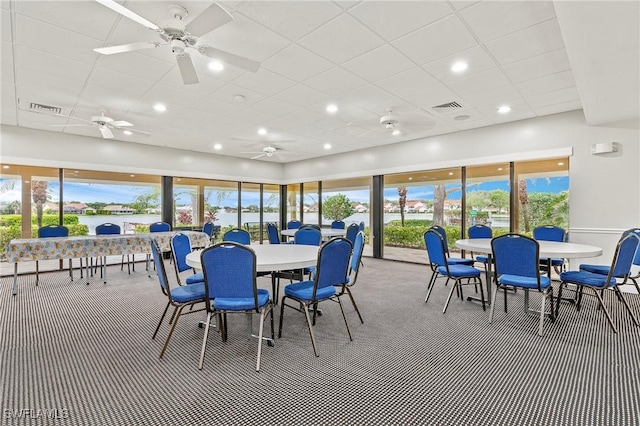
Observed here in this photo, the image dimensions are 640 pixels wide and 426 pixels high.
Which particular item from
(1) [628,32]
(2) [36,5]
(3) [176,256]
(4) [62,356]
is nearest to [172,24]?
A: (2) [36,5]

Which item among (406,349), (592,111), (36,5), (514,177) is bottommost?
(406,349)

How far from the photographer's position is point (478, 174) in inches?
257

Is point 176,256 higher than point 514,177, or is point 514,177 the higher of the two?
point 514,177

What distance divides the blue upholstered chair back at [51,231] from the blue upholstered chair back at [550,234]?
8.16 metres

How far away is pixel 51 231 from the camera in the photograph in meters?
5.58

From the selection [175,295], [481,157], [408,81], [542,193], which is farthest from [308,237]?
[542,193]

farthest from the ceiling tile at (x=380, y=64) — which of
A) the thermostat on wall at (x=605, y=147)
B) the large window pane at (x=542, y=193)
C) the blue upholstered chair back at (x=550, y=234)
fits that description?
the large window pane at (x=542, y=193)

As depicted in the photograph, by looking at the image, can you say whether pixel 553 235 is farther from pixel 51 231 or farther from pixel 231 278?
pixel 51 231

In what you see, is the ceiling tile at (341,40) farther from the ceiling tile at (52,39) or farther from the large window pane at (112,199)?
the large window pane at (112,199)

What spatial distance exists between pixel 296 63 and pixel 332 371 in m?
3.16

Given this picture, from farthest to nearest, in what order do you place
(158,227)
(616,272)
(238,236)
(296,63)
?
(158,227), (238,236), (296,63), (616,272)

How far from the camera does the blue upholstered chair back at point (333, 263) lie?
8.44ft

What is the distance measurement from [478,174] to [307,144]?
3.94 metres

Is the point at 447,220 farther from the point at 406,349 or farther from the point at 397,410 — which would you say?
the point at 397,410
